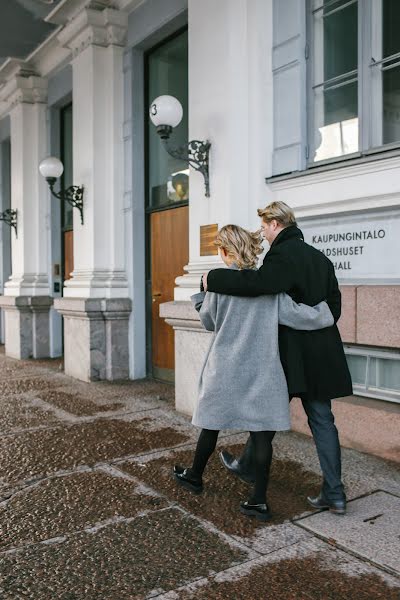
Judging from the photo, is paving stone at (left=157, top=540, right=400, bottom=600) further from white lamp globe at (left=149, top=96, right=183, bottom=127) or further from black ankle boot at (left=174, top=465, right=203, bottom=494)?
white lamp globe at (left=149, top=96, right=183, bottom=127)

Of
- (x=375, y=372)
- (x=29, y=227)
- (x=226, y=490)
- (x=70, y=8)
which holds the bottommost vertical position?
(x=226, y=490)

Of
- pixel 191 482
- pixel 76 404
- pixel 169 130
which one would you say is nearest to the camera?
pixel 191 482

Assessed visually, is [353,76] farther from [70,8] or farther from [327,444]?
Result: [70,8]

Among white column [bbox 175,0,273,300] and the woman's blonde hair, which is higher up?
white column [bbox 175,0,273,300]

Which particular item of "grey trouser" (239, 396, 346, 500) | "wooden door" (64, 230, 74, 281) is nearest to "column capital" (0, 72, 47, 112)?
"wooden door" (64, 230, 74, 281)

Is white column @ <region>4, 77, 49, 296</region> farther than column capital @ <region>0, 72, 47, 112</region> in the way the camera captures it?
Yes

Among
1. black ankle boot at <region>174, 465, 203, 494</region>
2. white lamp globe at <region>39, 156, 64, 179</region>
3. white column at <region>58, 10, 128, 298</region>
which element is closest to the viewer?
black ankle boot at <region>174, 465, 203, 494</region>

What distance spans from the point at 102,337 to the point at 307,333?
4955 millimetres

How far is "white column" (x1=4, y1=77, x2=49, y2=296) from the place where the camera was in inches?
410

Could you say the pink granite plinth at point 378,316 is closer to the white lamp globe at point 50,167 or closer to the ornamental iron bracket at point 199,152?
the ornamental iron bracket at point 199,152

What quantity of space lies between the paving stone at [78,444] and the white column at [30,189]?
18.2ft

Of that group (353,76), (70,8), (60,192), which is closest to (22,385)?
(60,192)

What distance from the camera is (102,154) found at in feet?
26.6

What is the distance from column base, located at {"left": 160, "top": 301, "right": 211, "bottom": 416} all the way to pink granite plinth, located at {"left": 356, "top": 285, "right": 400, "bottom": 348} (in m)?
1.59
